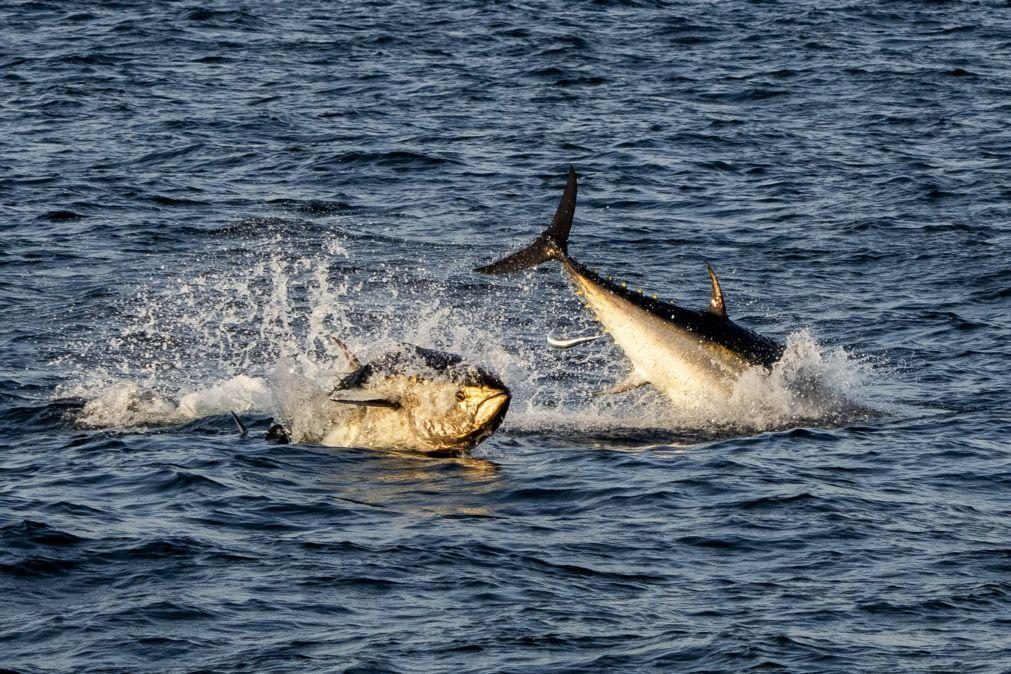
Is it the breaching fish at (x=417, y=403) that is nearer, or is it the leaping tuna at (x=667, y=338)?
the breaching fish at (x=417, y=403)

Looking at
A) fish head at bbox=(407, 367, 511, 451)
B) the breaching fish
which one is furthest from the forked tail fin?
fish head at bbox=(407, 367, 511, 451)

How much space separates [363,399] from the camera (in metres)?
15.6

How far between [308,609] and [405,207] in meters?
17.4

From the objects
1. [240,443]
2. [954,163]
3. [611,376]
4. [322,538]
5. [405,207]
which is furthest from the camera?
[954,163]

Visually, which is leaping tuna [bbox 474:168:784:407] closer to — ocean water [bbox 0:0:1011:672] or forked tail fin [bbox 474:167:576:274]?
forked tail fin [bbox 474:167:576:274]

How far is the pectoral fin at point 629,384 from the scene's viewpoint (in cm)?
1866

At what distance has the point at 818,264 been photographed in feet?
85.9

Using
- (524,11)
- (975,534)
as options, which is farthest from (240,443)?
(524,11)

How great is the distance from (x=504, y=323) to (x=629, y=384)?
15.7 ft

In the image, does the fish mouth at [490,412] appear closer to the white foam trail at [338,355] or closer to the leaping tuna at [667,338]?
the white foam trail at [338,355]

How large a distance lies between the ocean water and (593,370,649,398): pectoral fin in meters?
0.38

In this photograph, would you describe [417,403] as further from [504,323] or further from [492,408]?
[504,323]

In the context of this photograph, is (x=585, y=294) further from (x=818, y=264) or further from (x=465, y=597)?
(x=818, y=264)

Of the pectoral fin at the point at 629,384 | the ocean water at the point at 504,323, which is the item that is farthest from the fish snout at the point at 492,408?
the pectoral fin at the point at 629,384
